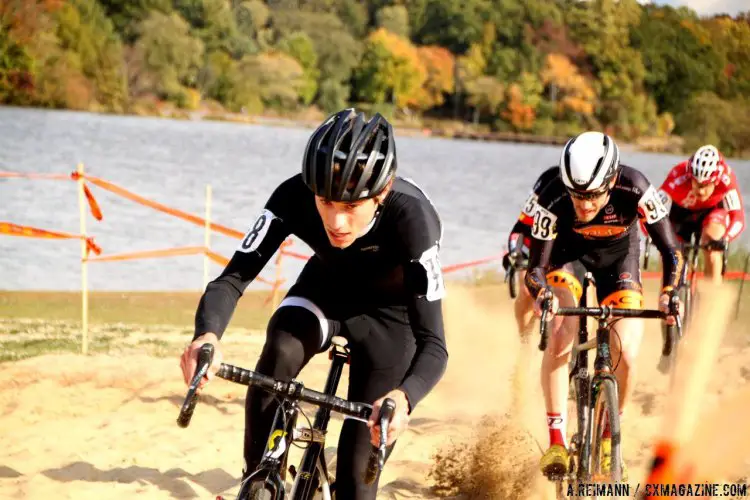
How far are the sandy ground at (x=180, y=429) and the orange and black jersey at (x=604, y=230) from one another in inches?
53.1

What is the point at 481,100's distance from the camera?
9506 cm

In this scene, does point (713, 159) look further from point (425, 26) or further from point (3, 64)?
point (425, 26)

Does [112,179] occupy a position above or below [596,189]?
below

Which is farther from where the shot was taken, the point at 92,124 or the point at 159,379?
the point at 92,124

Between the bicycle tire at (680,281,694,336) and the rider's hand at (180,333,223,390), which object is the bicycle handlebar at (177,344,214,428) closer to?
the rider's hand at (180,333,223,390)

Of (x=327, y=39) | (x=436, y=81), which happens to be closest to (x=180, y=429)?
(x=436, y=81)

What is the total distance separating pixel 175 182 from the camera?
43.5 m

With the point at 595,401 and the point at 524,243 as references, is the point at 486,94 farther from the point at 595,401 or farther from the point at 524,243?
the point at 595,401

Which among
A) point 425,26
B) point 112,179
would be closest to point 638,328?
point 112,179

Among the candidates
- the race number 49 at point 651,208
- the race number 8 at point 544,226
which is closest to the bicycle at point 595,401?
the race number 8 at point 544,226

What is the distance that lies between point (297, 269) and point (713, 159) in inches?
560

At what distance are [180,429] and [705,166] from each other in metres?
5.69

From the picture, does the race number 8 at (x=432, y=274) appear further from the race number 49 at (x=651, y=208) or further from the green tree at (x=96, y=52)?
the green tree at (x=96, y=52)

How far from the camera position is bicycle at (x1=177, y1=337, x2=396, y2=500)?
3.25 metres
